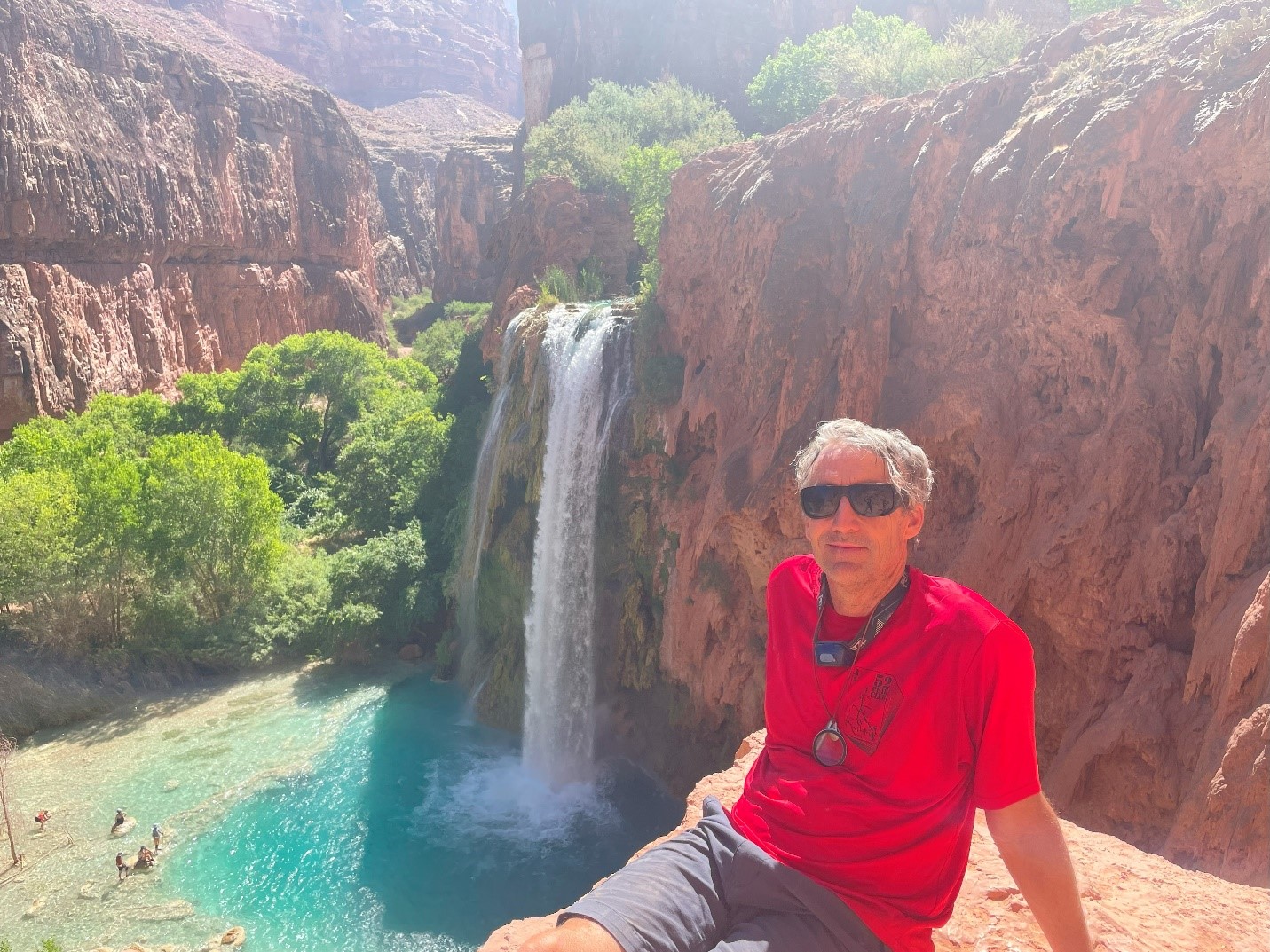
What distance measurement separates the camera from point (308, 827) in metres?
15.1

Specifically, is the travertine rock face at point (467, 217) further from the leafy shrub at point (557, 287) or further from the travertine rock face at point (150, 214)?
the leafy shrub at point (557, 287)

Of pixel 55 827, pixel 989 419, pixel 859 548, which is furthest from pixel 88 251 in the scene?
pixel 859 548

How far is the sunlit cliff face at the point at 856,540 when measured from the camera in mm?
2754

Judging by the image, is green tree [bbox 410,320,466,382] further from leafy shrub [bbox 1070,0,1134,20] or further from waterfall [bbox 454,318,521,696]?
leafy shrub [bbox 1070,0,1134,20]

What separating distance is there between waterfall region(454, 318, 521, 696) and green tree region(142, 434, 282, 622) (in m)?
5.60

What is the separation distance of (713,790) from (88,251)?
139ft

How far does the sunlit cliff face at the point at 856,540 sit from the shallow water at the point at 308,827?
477 inches

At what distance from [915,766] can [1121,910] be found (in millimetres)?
2177

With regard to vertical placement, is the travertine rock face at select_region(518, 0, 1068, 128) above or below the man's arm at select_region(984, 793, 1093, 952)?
above

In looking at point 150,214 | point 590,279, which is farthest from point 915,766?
point 150,214

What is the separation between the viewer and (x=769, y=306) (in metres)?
13.2

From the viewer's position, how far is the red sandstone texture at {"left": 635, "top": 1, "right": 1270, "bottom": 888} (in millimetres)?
6707

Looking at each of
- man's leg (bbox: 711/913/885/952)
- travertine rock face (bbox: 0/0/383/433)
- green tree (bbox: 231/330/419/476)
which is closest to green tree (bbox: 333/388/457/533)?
green tree (bbox: 231/330/419/476)

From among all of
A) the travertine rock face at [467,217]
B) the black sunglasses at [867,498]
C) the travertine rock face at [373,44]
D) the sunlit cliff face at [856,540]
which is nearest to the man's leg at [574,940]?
the sunlit cliff face at [856,540]
